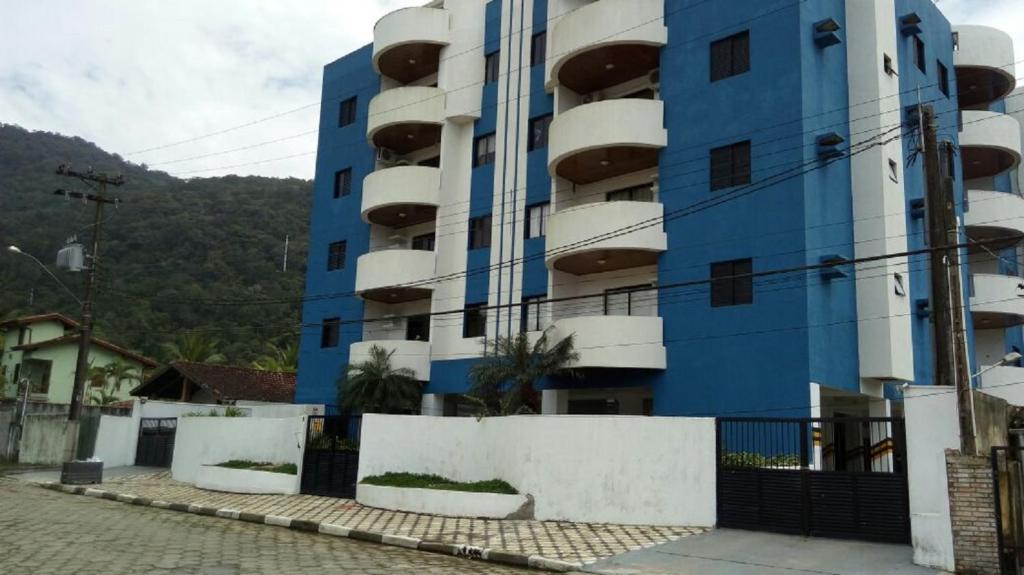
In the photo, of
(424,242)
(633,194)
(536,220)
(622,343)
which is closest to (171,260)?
(424,242)

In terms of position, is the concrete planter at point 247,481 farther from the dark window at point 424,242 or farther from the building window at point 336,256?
the dark window at point 424,242

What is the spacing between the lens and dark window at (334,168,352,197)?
119 ft

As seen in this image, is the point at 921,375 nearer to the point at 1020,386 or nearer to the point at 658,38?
the point at 1020,386

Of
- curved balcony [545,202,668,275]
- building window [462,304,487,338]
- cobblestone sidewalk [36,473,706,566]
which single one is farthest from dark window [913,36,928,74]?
cobblestone sidewalk [36,473,706,566]

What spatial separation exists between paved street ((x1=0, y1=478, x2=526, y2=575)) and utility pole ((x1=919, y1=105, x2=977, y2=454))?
820 centimetres

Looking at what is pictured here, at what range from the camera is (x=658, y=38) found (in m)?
26.2

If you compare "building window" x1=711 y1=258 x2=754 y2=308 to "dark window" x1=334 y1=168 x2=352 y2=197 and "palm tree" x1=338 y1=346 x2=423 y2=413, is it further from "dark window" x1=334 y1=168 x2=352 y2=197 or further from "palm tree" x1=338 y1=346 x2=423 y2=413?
"dark window" x1=334 y1=168 x2=352 y2=197

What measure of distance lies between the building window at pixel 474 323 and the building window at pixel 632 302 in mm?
5077

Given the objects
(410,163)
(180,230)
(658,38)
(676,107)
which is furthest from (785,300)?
(180,230)

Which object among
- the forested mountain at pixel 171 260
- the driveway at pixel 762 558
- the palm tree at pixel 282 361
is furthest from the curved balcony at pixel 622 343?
the forested mountain at pixel 171 260

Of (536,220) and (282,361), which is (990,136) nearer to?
(536,220)

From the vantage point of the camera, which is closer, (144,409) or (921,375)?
(921,375)

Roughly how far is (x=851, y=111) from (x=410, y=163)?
58.2 feet

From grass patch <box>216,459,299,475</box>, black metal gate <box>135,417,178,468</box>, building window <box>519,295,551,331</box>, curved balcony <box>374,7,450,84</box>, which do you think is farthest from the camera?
black metal gate <box>135,417,178,468</box>
